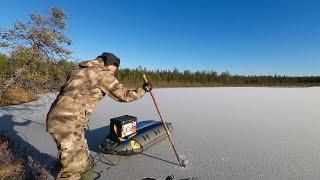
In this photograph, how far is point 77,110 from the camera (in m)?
3.39

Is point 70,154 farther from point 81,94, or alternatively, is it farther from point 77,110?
point 81,94

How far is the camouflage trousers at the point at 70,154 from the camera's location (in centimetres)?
334

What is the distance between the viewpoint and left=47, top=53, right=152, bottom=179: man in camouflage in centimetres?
334

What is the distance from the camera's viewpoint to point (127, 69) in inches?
1393

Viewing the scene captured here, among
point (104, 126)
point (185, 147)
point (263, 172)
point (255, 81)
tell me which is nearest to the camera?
point (263, 172)

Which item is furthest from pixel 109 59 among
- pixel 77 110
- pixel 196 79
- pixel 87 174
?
pixel 196 79

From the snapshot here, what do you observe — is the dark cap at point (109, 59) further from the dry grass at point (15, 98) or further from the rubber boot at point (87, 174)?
the dry grass at point (15, 98)

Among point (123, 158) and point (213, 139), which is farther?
point (213, 139)

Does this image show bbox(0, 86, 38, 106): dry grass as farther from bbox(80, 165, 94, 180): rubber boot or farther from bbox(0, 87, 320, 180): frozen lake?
bbox(80, 165, 94, 180): rubber boot

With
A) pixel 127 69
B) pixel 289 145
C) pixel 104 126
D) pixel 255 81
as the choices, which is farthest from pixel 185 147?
pixel 255 81

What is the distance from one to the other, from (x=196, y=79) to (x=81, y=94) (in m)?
35.8

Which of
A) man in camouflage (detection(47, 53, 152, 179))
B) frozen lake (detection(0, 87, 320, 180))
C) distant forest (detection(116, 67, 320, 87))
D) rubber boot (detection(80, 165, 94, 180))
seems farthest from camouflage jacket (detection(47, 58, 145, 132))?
distant forest (detection(116, 67, 320, 87))

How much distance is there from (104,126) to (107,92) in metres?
5.00

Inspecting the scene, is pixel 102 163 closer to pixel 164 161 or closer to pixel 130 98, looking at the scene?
pixel 164 161
